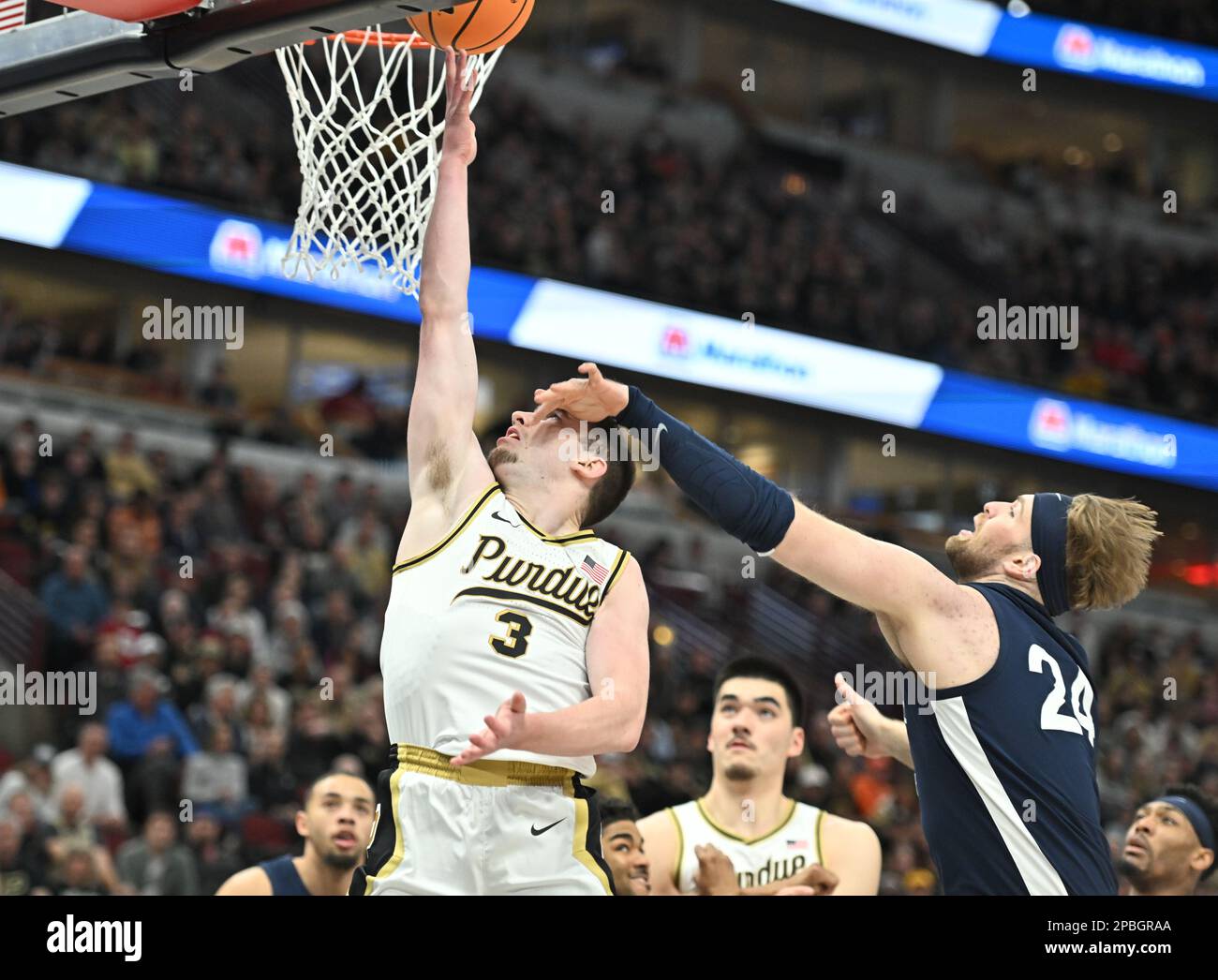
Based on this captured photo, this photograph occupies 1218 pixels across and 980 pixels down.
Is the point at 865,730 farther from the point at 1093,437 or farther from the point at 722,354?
the point at 1093,437

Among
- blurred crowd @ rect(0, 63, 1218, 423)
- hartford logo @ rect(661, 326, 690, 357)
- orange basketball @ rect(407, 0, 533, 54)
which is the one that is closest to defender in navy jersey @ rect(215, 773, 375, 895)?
orange basketball @ rect(407, 0, 533, 54)

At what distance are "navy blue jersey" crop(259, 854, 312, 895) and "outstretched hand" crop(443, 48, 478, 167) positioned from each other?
8.74 feet

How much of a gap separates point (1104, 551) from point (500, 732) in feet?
5.21

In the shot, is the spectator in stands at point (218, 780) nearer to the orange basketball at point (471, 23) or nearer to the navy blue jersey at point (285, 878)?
the navy blue jersey at point (285, 878)

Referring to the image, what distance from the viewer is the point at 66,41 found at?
440cm

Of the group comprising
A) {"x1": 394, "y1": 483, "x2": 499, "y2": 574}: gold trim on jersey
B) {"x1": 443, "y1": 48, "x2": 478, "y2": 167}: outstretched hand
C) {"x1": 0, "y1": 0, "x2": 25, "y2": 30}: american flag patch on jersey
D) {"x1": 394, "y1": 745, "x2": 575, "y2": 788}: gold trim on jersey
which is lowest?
{"x1": 394, "y1": 745, "x2": 575, "y2": 788}: gold trim on jersey

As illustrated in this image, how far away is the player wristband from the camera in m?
3.64

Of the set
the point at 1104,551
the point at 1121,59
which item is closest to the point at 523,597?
the point at 1104,551

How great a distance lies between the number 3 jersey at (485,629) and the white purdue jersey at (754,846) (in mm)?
1746

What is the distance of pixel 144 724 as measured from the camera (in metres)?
10.3

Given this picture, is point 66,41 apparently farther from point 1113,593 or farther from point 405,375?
point 405,375

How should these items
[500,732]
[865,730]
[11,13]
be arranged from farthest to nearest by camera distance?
[11,13]
[865,730]
[500,732]

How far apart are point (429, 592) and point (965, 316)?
19.6 metres

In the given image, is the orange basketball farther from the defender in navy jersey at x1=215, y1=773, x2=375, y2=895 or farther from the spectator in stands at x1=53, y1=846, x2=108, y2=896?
the spectator in stands at x1=53, y1=846, x2=108, y2=896
